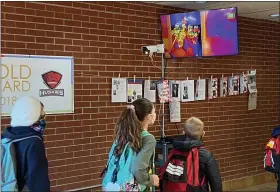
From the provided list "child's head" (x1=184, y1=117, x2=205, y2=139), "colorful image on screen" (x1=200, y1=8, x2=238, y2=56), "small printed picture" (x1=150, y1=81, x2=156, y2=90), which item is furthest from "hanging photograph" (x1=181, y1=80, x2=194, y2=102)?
"child's head" (x1=184, y1=117, x2=205, y2=139)

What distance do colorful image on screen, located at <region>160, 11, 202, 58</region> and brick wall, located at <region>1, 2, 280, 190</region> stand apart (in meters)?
0.20

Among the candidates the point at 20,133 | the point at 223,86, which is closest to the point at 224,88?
the point at 223,86

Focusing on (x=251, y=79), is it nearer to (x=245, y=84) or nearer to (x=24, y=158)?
(x=245, y=84)

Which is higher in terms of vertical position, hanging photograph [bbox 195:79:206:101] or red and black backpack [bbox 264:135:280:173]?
hanging photograph [bbox 195:79:206:101]

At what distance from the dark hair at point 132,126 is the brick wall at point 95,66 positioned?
1.88m

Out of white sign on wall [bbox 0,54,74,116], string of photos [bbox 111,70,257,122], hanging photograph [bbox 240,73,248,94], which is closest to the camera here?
white sign on wall [bbox 0,54,74,116]

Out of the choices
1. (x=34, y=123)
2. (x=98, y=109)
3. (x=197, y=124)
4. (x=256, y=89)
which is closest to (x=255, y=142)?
(x=256, y=89)

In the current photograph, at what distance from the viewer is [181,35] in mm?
5211

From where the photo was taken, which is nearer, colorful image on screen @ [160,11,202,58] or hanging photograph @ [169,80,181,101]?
colorful image on screen @ [160,11,202,58]

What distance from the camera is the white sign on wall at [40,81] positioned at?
429cm

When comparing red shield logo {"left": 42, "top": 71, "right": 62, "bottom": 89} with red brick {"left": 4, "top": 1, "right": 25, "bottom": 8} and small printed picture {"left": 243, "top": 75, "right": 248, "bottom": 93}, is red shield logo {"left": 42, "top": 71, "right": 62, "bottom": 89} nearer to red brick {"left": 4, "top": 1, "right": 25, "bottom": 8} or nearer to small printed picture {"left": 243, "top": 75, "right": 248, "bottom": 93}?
red brick {"left": 4, "top": 1, "right": 25, "bottom": 8}

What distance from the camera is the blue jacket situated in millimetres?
2607

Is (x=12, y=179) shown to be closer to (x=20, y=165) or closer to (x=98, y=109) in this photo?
(x=20, y=165)

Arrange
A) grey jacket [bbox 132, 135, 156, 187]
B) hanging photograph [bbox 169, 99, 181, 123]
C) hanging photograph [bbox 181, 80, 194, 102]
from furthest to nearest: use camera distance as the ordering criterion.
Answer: hanging photograph [bbox 181, 80, 194, 102], hanging photograph [bbox 169, 99, 181, 123], grey jacket [bbox 132, 135, 156, 187]
